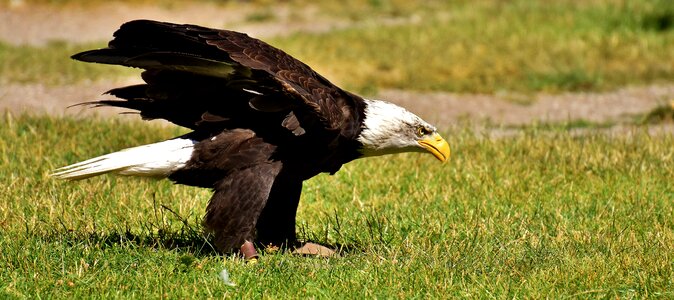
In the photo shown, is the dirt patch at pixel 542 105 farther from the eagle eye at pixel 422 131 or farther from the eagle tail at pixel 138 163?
Answer: the eagle tail at pixel 138 163

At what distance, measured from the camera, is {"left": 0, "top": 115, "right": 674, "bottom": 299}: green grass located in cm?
495

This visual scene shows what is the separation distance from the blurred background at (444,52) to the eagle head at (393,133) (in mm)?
3945

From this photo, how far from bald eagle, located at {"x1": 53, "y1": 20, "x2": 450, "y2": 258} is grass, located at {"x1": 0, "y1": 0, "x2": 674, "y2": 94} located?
20.6ft

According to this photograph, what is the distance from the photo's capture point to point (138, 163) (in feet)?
18.1

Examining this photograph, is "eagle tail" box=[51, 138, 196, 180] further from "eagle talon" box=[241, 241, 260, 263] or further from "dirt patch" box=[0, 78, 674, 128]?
"dirt patch" box=[0, 78, 674, 128]

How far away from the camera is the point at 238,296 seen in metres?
4.79

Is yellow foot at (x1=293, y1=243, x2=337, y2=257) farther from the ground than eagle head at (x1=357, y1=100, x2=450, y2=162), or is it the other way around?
eagle head at (x1=357, y1=100, x2=450, y2=162)

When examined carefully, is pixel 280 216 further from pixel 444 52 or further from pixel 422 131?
pixel 444 52

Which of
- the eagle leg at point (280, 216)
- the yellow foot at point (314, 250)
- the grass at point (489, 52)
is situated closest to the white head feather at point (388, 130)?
the eagle leg at point (280, 216)

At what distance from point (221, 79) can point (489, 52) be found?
842 centimetres

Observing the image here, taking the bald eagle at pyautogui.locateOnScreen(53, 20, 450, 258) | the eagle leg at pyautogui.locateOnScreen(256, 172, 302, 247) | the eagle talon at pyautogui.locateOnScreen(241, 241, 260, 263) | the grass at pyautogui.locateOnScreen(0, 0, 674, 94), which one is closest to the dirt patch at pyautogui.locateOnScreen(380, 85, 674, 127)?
→ the grass at pyautogui.locateOnScreen(0, 0, 674, 94)

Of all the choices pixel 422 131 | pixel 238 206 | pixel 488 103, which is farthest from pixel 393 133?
pixel 488 103

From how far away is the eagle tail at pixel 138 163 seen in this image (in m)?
5.51

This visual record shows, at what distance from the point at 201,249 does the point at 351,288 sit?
1003 millimetres
